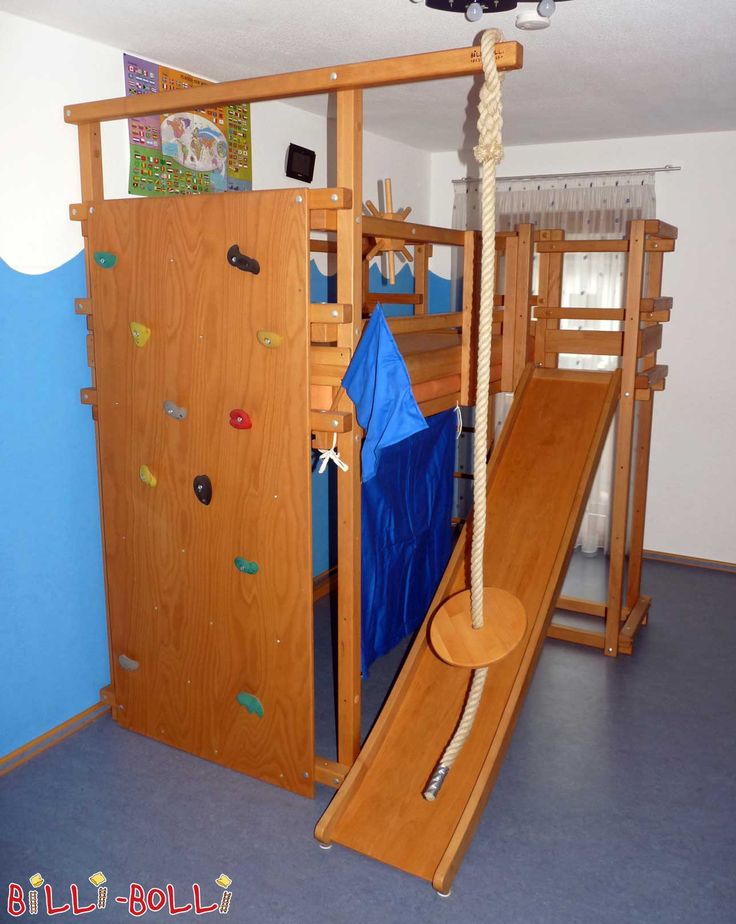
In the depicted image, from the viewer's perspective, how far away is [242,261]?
2.41 meters

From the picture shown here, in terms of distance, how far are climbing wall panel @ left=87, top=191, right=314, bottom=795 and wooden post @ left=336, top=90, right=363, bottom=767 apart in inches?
4.6

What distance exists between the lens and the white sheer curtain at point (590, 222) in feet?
15.6

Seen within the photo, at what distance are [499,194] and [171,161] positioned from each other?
2.55 meters

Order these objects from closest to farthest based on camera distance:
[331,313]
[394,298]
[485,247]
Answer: [485,247] < [331,313] < [394,298]

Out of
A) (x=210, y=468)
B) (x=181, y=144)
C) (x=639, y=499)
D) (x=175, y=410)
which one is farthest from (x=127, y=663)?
(x=639, y=499)

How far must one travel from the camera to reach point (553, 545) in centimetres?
308

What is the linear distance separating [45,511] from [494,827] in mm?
1961

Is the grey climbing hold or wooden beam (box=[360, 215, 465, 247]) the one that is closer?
wooden beam (box=[360, 215, 465, 247])

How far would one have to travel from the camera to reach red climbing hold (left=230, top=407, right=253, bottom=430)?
2.54 m

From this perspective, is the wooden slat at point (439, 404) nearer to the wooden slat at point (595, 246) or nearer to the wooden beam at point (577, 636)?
the wooden slat at point (595, 246)

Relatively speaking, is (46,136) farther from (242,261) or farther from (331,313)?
(331,313)

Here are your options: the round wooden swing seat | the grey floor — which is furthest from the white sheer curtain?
the round wooden swing seat

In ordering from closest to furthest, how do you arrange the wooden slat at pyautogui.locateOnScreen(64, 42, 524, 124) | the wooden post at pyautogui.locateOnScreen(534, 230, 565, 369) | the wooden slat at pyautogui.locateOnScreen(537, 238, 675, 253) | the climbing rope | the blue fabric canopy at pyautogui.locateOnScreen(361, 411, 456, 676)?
the climbing rope → the wooden slat at pyautogui.locateOnScreen(64, 42, 524, 124) → the blue fabric canopy at pyautogui.locateOnScreen(361, 411, 456, 676) → the wooden slat at pyautogui.locateOnScreen(537, 238, 675, 253) → the wooden post at pyautogui.locateOnScreen(534, 230, 565, 369)

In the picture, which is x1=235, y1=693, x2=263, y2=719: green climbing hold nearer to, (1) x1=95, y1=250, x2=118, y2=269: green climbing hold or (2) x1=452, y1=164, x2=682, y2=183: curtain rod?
(1) x1=95, y1=250, x2=118, y2=269: green climbing hold
